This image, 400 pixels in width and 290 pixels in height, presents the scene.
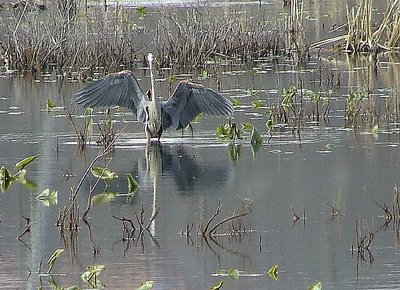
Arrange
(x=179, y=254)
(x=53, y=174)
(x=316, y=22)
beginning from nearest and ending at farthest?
(x=179, y=254), (x=53, y=174), (x=316, y=22)

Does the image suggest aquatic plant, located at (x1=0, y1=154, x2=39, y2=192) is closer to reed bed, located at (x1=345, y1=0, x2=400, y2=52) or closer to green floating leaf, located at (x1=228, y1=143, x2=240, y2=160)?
green floating leaf, located at (x1=228, y1=143, x2=240, y2=160)

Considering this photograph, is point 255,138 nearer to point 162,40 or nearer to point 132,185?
point 132,185

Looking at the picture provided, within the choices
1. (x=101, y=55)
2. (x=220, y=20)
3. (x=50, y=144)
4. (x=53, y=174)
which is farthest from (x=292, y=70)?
(x=53, y=174)

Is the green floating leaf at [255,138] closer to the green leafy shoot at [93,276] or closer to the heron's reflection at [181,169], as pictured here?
the heron's reflection at [181,169]

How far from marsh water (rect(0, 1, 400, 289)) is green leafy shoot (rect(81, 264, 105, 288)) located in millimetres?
47

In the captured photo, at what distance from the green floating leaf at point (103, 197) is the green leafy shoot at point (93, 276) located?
2375mm

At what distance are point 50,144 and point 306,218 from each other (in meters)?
4.40

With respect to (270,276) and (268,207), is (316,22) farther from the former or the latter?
(270,276)

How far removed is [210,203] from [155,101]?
11.1 feet

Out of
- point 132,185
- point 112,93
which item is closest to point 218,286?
point 132,185

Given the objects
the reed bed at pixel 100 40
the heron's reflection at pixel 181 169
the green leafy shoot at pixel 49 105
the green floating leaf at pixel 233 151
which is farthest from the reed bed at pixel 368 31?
the heron's reflection at pixel 181 169

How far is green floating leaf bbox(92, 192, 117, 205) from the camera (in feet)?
28.5

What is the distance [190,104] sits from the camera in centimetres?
1188

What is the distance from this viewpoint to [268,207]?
8195mm
